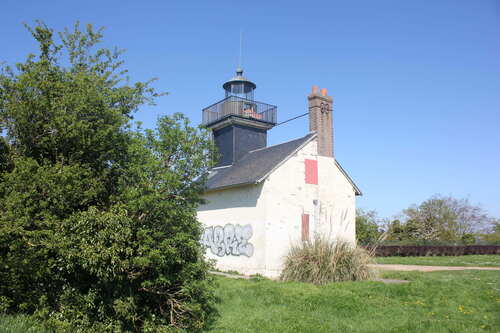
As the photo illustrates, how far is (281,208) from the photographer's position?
16.9 metres

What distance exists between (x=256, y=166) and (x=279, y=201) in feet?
8.16

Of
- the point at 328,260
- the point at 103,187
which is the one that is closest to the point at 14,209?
the point at 103,187

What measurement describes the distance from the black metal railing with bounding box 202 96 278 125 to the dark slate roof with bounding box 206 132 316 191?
2552 millimetres

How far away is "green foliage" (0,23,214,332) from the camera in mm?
6664

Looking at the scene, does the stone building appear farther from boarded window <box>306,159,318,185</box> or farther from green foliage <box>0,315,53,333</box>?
green foliage <box>0,315,53,333</box>

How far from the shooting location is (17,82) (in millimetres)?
7586

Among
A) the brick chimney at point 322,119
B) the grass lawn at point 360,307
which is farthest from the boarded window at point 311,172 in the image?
the grass lawn at point 360,307

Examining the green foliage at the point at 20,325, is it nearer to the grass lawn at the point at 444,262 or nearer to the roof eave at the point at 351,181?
the roof eave at the point at 351,181

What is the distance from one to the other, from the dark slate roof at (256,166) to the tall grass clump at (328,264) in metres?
4.32

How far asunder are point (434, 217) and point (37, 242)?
44.8 meters

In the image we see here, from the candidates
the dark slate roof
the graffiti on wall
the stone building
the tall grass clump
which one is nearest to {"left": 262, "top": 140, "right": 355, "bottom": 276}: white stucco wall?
the stone building

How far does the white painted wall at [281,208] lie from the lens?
53.9ft

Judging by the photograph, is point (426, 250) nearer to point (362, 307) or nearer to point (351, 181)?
point (351, 181)

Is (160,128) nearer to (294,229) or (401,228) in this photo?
(294,229)
